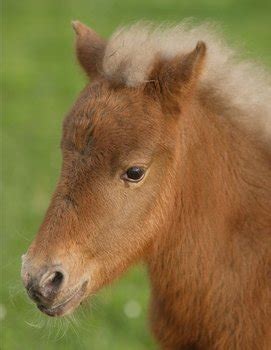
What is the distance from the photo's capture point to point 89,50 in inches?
221

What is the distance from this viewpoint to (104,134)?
5.00 meters

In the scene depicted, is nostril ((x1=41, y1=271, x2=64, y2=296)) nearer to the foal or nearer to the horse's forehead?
the foal

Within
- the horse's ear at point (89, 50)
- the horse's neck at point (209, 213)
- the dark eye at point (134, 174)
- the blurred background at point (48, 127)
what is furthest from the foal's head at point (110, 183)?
the blurred background at point (48, 127)

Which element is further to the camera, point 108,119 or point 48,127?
point 48,127

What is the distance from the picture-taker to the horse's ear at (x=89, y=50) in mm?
5555

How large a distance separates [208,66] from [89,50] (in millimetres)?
735

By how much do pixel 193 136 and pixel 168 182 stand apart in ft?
0.98

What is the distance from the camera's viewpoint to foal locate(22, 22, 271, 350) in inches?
196

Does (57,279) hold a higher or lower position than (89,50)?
lower

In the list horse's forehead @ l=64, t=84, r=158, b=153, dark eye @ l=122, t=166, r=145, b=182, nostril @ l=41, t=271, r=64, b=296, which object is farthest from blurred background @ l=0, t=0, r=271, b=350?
horse's forehead @ l=64, t=84, r=158, b=153

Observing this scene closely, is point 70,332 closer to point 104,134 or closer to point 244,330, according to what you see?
point 244,330

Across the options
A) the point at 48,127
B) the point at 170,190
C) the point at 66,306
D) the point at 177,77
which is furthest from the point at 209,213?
the point at 48,127

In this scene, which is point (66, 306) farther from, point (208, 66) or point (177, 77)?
point (208, 66)

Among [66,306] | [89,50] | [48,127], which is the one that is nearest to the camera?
[66,306]
